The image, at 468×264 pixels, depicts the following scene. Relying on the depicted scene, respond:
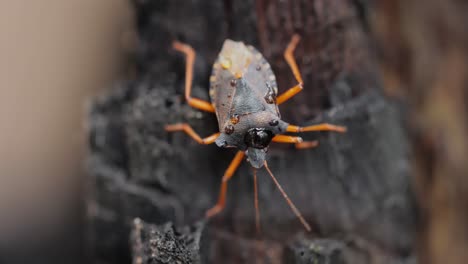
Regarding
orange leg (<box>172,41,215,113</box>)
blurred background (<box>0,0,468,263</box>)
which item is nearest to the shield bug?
orange leg (<box>172,41,215,113</box>)

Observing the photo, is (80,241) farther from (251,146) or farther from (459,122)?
(459,122)

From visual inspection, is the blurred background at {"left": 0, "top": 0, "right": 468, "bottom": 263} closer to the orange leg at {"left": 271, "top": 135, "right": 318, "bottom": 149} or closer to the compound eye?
the orange leg at {"left": 271, "top": 135, "right": 318, "bottom": 149}

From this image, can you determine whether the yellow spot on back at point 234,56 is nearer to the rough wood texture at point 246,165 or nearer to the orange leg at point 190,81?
the rough wood texture at point 246,165

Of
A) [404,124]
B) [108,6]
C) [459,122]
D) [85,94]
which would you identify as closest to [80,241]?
[85,94]

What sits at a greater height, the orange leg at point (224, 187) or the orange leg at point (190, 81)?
the orange leg at point (190, 81)

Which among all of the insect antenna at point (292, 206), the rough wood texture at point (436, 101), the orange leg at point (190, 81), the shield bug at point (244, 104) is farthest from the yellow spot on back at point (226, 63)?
the rough wood texture at point (436, 101)

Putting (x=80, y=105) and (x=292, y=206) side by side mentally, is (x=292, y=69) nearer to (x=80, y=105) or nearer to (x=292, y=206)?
(x=292, y=206)
